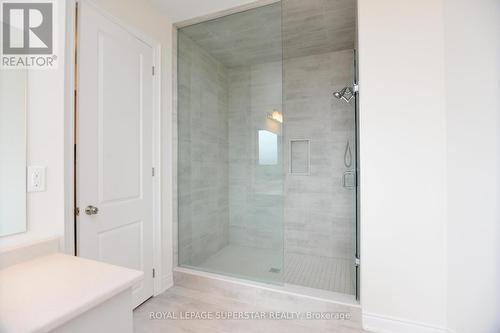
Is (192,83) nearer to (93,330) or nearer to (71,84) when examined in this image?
(71,84)

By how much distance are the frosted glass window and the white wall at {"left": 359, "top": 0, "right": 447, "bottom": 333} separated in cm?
116

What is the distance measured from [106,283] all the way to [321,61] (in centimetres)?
320

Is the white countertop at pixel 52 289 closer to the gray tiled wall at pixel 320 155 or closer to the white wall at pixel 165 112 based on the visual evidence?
the white wall at pixel 165 112

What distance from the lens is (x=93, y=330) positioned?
33.7 inches

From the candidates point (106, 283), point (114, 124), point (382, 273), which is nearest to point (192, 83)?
point (114, 124)

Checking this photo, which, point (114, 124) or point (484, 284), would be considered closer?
point (484, 284)

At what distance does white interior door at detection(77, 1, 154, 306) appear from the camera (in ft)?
5.42

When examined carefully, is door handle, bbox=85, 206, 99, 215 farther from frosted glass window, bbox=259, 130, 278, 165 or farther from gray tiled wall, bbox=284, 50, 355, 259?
gray tiled wall, bbox=284, 50, 355, 259

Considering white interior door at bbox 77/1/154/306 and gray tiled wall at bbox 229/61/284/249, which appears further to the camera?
gray tiled wall at bbox 229/61/284/249

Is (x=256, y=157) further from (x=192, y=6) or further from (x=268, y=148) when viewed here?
(x=192, y=6)

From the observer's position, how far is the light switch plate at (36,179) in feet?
3.92

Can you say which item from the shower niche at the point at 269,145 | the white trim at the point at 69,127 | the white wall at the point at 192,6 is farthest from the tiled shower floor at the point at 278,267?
the white wall at the point at 192,6

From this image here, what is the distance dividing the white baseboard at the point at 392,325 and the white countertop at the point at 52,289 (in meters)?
1.63

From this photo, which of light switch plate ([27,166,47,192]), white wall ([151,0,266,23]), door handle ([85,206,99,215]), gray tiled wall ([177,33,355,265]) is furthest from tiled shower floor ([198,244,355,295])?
white wall ([151,0,266,23])
